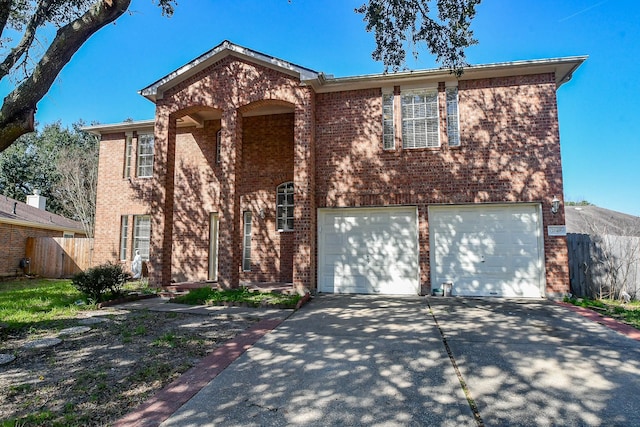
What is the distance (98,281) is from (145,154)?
23.3ft

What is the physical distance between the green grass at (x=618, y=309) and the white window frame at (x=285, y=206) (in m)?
7.82

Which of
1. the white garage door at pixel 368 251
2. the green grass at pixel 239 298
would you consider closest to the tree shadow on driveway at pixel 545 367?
the white garage door at pixel 368 251

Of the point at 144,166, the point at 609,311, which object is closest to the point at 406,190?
the point at 609,311

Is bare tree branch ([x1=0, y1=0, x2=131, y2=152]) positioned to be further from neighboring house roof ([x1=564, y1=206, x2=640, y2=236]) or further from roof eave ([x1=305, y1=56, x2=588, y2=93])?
neighboring house roof ([x1=564, y1=206, x2=640, y2=236])

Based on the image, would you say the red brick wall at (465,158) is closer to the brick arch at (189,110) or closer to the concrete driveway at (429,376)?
Result: the brick arch at (189,110)

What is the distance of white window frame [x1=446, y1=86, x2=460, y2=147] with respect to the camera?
9.62 meters

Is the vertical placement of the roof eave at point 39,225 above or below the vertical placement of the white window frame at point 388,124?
below

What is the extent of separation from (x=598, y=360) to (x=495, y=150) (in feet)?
19.9

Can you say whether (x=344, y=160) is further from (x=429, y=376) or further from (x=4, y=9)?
(x=4, y=9)

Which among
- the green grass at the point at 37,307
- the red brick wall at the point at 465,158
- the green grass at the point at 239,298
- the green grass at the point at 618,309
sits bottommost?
the green grass at the point at 618,309

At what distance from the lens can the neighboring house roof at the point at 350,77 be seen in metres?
9.08

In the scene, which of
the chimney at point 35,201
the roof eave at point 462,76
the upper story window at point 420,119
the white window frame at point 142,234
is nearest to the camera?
the roof eave at point 462,76

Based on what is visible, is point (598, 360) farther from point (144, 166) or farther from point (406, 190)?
point (144, 166)

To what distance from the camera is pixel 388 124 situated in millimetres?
10023
